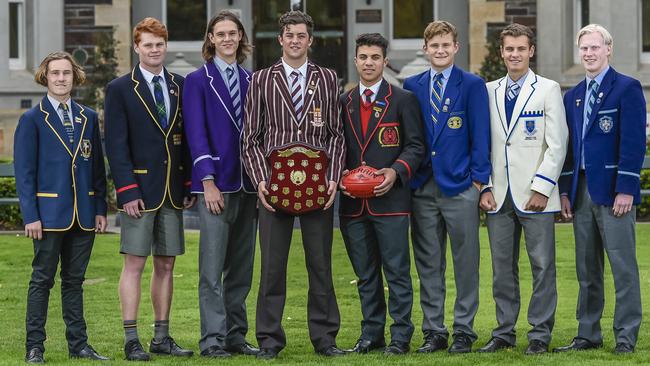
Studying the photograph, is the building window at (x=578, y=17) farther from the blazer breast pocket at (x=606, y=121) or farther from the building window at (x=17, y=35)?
the blazer breast pocket at (x=606, y=121)

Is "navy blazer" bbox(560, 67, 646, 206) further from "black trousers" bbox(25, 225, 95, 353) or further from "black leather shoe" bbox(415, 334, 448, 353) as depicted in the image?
"black trousers" bbox(25, 225, 95, 353)

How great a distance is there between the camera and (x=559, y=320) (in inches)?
393

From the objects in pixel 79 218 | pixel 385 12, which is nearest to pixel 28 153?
pixel 79 218

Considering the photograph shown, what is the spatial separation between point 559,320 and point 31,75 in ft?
38.0

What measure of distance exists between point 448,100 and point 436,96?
10 centimetres

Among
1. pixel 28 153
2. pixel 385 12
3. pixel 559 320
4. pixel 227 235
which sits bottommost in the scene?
pixel 559 320

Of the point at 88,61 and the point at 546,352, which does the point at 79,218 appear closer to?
the point at 546,352

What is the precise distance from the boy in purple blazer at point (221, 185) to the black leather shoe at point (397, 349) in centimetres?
80

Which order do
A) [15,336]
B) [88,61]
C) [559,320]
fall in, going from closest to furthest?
[15,336], [559,320], [88,61]

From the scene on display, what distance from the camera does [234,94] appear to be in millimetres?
8242

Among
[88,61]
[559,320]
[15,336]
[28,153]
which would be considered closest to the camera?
[28,153]

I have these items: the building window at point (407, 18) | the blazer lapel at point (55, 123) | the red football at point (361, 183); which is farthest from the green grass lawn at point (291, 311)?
the building window at point (407, 18)

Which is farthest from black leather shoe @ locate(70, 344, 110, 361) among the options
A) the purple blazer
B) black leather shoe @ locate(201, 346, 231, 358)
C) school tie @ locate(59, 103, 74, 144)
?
school tie @ locate(59, 103, 74, 144)

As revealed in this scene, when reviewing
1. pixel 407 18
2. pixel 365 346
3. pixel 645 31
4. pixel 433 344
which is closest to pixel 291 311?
pixel 365 346
